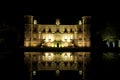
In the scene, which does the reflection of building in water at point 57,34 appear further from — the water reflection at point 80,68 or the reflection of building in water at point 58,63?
the water reflection at point 80,68

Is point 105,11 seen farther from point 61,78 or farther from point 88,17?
point 61,78

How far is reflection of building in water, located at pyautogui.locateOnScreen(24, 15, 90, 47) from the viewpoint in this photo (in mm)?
30688

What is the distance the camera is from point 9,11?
1117 inches

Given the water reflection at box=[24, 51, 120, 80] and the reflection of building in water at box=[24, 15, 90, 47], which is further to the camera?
the reflection of building in water at box=[24, 15, 90, 47]

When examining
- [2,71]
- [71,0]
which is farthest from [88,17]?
[2,71]

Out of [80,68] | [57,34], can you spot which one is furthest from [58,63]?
[57,34]

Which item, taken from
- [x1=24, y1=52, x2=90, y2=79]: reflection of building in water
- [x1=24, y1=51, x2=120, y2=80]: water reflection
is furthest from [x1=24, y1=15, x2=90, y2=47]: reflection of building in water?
[x1=24, y1=51, x2=120, y2=80]: water reflection

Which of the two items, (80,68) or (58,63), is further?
(58,63)

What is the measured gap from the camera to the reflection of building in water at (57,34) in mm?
30688

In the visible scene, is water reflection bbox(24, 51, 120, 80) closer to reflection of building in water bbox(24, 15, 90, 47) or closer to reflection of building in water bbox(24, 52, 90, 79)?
reflection of building in water bbox(24, 52, 90, 79)

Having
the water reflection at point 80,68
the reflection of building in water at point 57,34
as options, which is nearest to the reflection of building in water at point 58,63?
the water reflection at point 80,68

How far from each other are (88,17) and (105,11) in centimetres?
276

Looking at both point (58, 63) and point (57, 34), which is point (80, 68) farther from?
point (57, 34)

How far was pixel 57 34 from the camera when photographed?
103 feet
